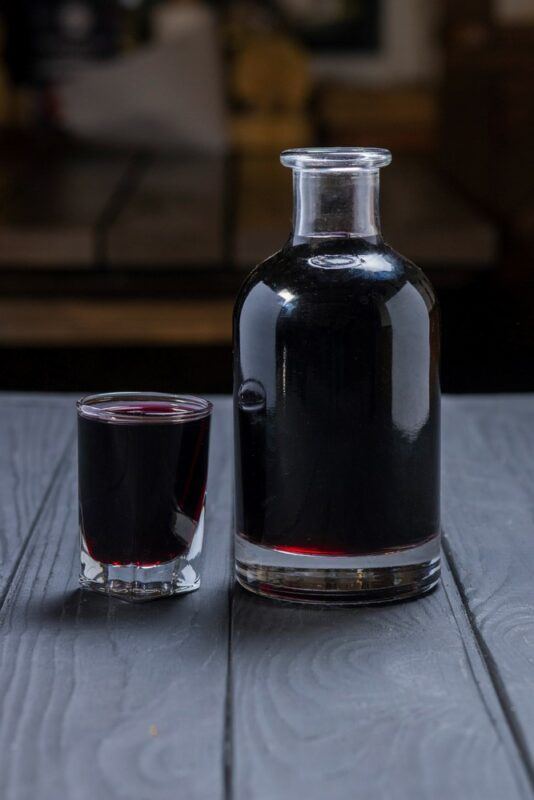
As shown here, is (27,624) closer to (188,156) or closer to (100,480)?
(100,480)

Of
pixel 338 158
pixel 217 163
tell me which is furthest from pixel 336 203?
pixel 217 163

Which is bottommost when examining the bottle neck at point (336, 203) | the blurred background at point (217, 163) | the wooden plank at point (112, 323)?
the wooden plank at point (112, 323)

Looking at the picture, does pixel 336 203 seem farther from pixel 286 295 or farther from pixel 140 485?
pixel 140 485

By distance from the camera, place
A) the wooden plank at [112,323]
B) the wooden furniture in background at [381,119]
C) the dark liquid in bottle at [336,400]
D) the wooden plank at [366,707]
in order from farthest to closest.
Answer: the wooden furniture in background at [381,119] → the wooden plank at [112,323] → the dark liquid in bottle at [336,400] → the wooden plank at [366,707]

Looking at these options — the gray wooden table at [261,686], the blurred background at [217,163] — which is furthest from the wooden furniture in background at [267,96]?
the gray wooden table at [261,686]

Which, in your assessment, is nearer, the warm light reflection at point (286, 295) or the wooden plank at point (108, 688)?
the wooden plank at point (108, 688)

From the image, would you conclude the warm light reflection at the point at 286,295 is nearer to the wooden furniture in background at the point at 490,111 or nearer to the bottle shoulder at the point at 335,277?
the bottle shoulder at the point at 335,277
